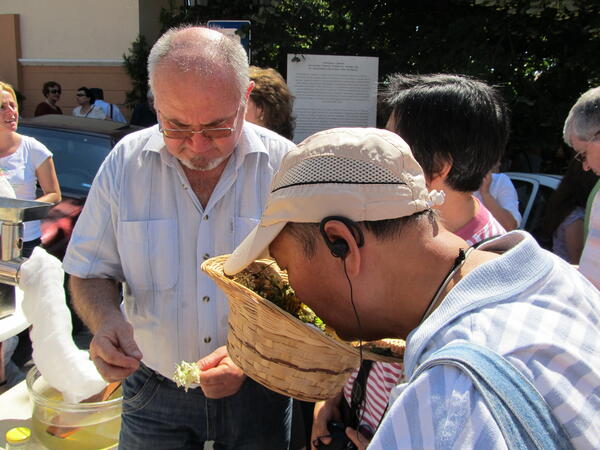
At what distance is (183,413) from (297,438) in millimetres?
A: 909

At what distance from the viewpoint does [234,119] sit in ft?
5.94

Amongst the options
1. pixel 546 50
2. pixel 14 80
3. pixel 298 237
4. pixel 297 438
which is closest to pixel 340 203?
pixel 298 237

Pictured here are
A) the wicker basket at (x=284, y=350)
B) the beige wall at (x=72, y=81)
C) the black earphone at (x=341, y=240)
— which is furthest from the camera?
the beige wall at (x=72, y=81)

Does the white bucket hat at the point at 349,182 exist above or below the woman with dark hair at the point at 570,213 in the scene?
above

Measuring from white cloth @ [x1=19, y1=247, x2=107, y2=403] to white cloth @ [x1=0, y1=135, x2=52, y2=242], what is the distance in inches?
99.9

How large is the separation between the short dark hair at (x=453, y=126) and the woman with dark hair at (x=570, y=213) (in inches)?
76.4

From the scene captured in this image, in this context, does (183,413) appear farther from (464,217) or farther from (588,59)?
(588,59)

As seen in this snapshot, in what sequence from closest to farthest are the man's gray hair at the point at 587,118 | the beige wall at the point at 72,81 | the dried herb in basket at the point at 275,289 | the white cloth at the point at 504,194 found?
1. the dried herb in basket at the point at 275,289
2. the man's gray hair at the point at 587,118
3. the white cloth at the point at 504,194
4. the beige wall at the point at 72,81

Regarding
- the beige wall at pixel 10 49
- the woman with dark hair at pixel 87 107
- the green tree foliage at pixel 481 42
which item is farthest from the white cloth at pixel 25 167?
the beige wall at pixel 10 49

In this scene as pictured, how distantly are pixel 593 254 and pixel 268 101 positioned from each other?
1.78m

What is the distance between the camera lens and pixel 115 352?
5.15ft

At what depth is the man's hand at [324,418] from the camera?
190 cm

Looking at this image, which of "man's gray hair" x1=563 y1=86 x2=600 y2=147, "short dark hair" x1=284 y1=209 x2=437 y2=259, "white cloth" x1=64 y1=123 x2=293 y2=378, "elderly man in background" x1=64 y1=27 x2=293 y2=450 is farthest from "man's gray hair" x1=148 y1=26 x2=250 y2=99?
"man's gray hair" x1=563 y1=86 x2=600 y2=147

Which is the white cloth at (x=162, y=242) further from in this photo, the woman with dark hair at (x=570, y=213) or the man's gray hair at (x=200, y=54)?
the woman with dark hair at (x=570, y=213)
